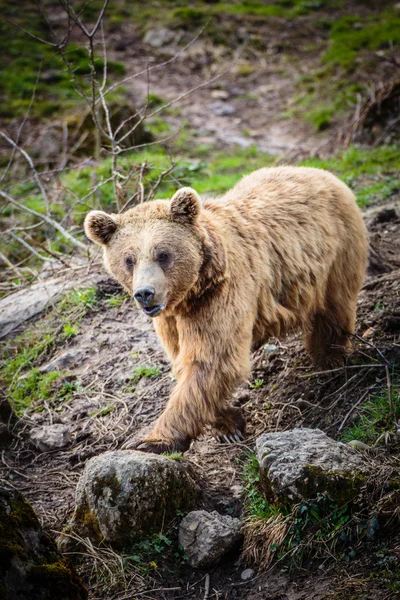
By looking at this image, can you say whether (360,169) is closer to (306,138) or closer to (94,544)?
(306,138)

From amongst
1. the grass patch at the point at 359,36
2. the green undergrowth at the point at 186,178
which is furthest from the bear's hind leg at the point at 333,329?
the grass patch at the point at 359,36

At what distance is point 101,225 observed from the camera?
14.5 feet

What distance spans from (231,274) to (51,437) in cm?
208

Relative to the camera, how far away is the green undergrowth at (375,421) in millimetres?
3938

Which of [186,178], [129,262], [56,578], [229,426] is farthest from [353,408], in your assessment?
[186,178]

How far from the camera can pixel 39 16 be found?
18.6m

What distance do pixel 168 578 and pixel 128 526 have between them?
0.37 metres

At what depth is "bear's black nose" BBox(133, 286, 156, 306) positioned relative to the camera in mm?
3973

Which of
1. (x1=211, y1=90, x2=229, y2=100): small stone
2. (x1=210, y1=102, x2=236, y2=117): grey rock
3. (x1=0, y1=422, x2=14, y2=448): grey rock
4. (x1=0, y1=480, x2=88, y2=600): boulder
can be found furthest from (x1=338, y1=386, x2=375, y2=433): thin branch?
(x1=211, y1=90, x2=229, y2=100): small stone

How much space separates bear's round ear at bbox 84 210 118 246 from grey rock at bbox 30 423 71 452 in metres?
1.73

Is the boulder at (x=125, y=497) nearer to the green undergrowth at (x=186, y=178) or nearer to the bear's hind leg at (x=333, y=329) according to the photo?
the bear's hind leg at (x=333, y=329)

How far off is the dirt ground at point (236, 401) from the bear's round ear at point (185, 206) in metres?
1.59

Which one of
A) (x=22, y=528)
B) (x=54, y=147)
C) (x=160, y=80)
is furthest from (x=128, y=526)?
(x=160, y=80)

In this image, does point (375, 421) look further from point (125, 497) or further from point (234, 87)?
point (234, 87)
